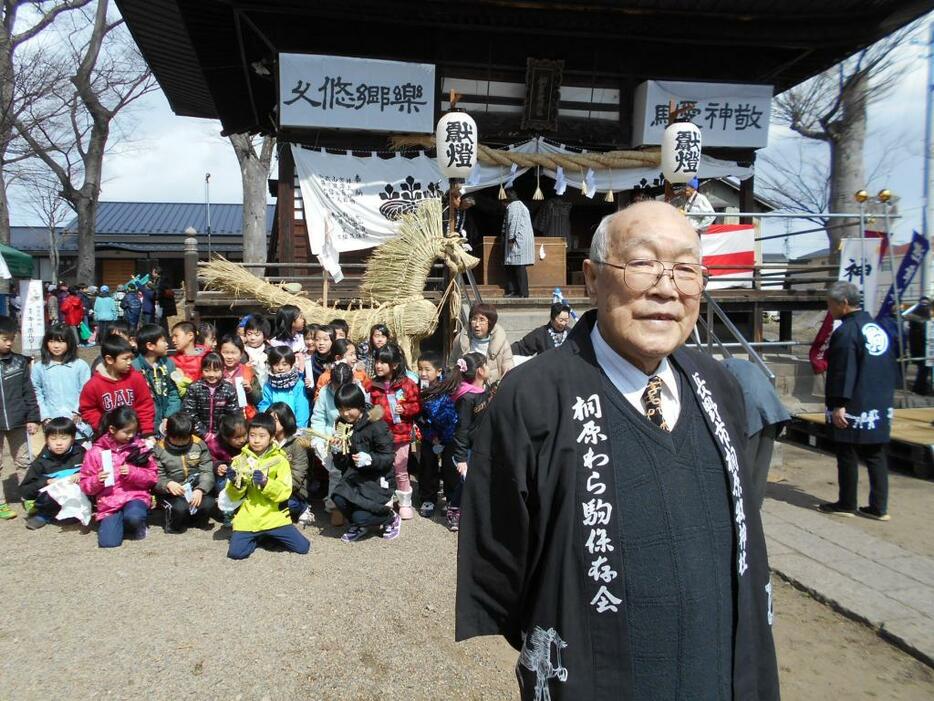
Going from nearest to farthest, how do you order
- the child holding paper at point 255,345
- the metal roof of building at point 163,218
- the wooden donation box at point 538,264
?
the child holding paper at point 255,345 → the wooden donation box at point 538,264 → the metal roof of building at point 163,218

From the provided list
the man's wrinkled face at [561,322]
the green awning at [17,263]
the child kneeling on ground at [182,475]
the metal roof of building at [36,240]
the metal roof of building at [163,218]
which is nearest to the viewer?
the child kneeling on ground at [182,475]

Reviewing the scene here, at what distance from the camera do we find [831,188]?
44.2 ft

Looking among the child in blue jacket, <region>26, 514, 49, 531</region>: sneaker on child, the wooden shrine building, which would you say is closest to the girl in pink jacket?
<region>26, 514, 49, 531</region>: sneaker on child

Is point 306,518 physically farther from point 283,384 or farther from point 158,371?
point 158,371

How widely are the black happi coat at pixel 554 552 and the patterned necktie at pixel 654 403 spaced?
0.12m

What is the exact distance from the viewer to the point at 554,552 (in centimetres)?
143

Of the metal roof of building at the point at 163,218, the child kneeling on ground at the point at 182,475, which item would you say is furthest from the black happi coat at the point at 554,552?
the metal roof of building at the point at 163,218

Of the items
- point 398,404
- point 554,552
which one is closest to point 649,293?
point 554,552

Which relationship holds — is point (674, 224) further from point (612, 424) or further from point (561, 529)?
point (561, 529)

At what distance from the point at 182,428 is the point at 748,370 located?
3777 mm

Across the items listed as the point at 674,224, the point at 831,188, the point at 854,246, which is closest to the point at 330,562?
the point at 674,224

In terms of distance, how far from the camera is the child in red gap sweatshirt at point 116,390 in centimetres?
481

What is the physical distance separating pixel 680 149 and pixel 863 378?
530 centimetres

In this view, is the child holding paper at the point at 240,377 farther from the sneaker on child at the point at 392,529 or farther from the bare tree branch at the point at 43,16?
the bare tree branch at the point at 43,16
